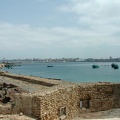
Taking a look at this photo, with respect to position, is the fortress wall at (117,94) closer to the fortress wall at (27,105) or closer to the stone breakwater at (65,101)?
the stone breakwater at (65,101)

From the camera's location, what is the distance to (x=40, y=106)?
562 inches

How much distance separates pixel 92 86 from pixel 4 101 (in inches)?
233

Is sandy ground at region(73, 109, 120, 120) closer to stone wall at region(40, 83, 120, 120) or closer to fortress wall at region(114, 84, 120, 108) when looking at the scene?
stone wall at region(40, 83, 120, 120)

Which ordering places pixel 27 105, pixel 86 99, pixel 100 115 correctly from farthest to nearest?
pixel 86 99 < pixel 100 115 < pixel 27 105

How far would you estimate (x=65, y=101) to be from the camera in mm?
18125

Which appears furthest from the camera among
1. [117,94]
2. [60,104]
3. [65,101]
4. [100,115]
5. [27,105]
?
[117,94]

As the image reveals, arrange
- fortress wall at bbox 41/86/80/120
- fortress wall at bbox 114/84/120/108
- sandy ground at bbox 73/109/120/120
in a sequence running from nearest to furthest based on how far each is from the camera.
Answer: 1. fortress wall at bbox 41/86/80/120
2. sandy ground at bbox 73/109/120/120
3. fortress wall at bbox 114/84/120/108

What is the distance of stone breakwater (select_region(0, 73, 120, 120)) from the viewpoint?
14.5 meters

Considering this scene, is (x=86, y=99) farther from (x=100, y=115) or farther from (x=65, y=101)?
(x=65, y=101)

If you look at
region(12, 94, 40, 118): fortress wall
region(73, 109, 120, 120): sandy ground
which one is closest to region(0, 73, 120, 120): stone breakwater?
region(12, 94, 40, 118): fortress wall

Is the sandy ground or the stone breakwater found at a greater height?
the stone breakwater

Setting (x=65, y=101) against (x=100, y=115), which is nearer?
(x=65, y=101)

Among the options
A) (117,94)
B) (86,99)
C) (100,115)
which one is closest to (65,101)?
(86,99)

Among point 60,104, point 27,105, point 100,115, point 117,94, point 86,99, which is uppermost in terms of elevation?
point 27,105
